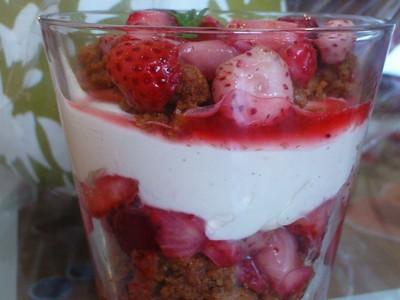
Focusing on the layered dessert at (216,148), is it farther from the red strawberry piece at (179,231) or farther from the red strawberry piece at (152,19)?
the red strawberry piece at (152,19)

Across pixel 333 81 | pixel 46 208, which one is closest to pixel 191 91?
pixel 333 81

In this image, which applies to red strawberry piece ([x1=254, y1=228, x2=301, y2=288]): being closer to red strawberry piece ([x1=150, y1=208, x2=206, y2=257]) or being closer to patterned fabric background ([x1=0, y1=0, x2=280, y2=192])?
red strawberry piece ([x1=150, y1=208, x2=206, y2=257])

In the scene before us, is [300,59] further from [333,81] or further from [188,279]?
[188,279]

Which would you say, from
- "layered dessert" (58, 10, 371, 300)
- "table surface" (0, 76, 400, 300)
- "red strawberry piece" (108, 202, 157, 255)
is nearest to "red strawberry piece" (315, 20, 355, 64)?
"layered dessert" (58, 10, 371, 300)

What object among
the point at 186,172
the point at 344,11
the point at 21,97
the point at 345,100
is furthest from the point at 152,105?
the point at 344,11

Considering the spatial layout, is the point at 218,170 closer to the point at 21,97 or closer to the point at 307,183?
the point at 307,183

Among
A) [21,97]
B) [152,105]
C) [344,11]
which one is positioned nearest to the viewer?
[152,105]

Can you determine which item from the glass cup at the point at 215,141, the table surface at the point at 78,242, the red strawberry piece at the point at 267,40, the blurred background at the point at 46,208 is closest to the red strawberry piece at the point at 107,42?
the glass cup at the point at 215,141
